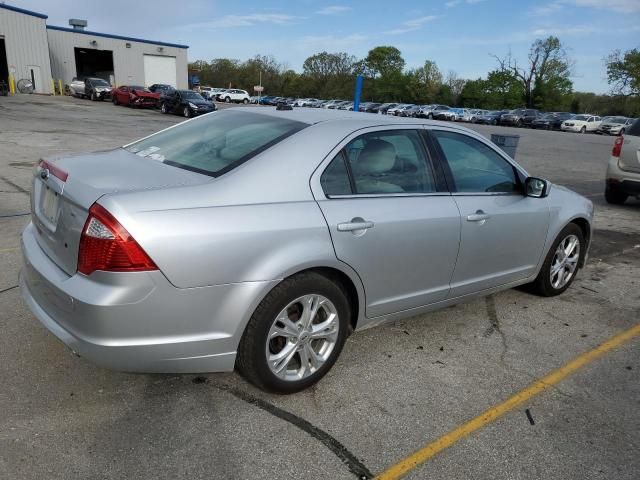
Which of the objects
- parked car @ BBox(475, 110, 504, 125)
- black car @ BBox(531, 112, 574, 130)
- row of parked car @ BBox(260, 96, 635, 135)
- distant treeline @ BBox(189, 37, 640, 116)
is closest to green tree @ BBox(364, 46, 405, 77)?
distant treeline @ BBox(189, 37, 640, 116)

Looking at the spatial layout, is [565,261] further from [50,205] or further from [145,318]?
[50,205]

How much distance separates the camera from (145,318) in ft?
7.80

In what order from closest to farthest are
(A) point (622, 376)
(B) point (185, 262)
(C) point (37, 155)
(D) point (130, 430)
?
(B) point (185, 262) → (D) point (130, 430) → (A) point (622, 376) → (C) point (37, 155)

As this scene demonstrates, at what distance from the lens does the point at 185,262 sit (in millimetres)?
2393

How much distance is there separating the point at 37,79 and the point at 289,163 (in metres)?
46.5

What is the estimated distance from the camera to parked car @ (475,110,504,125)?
48609mm

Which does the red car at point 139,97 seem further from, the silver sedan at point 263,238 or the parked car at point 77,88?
the silver sedan at point 263,238

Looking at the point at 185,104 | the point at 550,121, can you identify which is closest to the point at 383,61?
the point at 550,121

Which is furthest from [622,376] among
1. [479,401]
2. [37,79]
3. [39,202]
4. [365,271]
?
[37,79]

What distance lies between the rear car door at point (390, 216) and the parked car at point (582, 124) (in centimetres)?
4590

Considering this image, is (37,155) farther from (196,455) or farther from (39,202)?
(196,455)

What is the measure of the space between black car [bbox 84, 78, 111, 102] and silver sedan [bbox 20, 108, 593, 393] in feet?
130

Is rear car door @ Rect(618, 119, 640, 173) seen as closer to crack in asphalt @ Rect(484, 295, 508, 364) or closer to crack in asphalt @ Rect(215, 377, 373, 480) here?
crack in asphalt @ Rect(484, 295, 508, 364)

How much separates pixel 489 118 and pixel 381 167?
49620mm
